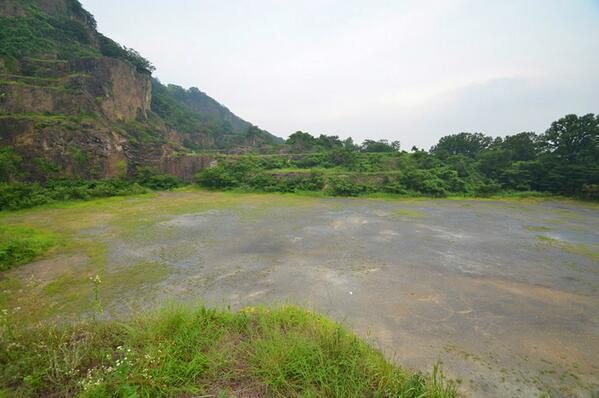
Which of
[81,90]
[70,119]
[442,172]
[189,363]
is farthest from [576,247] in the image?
[81,90]

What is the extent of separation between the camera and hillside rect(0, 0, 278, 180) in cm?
1930

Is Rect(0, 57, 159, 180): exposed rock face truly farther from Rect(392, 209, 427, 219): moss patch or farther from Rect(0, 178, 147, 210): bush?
Rect(392, 209, 427, 219): moss patch

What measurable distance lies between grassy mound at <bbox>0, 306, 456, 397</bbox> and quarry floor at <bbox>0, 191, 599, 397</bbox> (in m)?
1.16

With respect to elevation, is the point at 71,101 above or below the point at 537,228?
above

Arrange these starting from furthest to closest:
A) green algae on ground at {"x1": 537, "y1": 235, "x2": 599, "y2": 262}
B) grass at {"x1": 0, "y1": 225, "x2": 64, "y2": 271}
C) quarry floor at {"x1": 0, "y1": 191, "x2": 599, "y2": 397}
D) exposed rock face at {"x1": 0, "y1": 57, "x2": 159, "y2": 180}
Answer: exposed rock face at {"x1": 0, "y1": 57, "x2": 159, "y2": 180}, green algae on ground at {"x1": 537, "y1": 235, "x2": 599, "y2": 262}, grass at {"x1": 0, "y1": 225, "x2": 64, "y2": 271}, quarry floor at {"x1": 0, "y1": 191, "x2": 599, "y2": 397}

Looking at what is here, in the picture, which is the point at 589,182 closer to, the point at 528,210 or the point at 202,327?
the point at 528,210

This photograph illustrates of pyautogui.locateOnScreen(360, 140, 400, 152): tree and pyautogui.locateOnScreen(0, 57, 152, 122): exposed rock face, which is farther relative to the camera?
pyautogui.locateOnScreen(360, 140, 400, 152): tree

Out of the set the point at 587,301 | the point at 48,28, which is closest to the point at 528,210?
the point at 587,301

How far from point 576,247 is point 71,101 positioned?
121 ft

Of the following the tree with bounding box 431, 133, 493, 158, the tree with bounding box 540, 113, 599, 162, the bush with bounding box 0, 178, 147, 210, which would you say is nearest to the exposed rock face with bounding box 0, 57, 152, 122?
the bush with bounding box 0, 178, 147, 210

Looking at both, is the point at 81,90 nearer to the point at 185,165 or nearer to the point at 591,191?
the point at 185,165

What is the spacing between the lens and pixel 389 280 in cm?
625

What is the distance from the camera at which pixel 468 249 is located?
856cm

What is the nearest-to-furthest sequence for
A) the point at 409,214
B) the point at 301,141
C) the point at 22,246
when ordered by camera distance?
the point at 22,246 < the point at 409,214 < the point at 301,141
